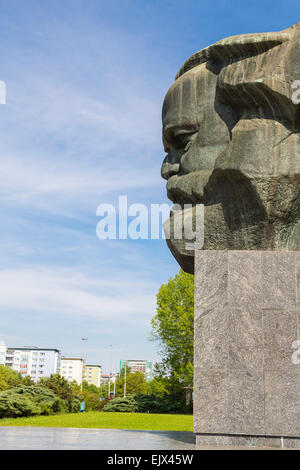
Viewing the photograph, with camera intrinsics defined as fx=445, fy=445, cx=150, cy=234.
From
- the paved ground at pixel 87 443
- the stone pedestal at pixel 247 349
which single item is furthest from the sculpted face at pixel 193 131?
the paved ground at pixel 87 443

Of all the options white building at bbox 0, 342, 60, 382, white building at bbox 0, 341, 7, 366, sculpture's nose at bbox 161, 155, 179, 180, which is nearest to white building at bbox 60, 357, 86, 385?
white building at bbox 0, 342, 60, 382

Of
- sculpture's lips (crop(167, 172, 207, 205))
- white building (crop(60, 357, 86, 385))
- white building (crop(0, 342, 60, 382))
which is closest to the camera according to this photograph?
sculpture's lips (crop(167, 172, 207, 205))

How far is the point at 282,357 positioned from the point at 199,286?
142 cm

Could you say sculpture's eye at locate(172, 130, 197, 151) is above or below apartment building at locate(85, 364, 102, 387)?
above

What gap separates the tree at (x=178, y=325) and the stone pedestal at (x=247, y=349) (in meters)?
17.6

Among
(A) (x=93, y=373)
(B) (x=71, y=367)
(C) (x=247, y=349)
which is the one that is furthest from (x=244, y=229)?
(A) (x=93, y=373)

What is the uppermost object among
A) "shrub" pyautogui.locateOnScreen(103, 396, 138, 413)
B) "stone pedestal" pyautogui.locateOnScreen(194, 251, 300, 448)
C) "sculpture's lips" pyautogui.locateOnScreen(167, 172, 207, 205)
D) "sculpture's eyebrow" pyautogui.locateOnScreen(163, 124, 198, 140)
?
"sculpture's eyebrow" pyautogui.locateOnScreen(163, 124, 198, 140)

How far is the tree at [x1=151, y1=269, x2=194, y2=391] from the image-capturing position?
23644mm

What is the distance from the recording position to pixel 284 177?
6414 millimetres

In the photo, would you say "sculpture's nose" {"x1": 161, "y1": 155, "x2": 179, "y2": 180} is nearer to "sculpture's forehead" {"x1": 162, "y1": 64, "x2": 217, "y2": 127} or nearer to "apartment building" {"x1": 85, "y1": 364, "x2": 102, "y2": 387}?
"sculpture's forehead" {"x1": 162, "y1": 64, "x2": 217, "y2": 127}

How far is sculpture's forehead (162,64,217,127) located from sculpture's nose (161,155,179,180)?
674 mm
